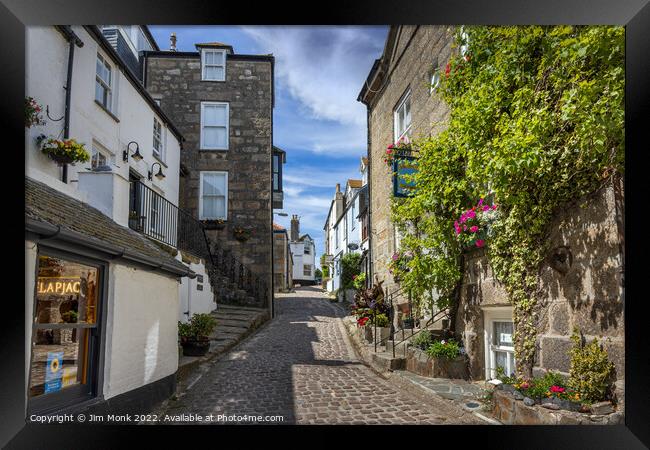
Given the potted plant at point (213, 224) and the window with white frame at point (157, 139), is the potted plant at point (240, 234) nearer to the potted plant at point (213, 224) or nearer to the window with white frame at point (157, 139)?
the potted plant at point (213, 224)

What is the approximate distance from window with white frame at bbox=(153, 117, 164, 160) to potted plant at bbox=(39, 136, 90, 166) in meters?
4.83

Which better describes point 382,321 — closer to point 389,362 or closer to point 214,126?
point 389,362

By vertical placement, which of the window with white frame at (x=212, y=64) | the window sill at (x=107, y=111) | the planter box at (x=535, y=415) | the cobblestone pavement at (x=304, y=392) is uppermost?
the window with white frame at (x=212, y=64)

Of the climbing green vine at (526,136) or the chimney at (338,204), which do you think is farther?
the chimney at (338,204)

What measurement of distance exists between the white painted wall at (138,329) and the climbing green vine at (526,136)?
3975mm

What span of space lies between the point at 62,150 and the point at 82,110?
1.79 meters

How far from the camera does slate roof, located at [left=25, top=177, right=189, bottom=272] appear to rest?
4.02m

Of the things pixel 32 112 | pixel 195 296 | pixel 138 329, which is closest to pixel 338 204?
pixel 195 296

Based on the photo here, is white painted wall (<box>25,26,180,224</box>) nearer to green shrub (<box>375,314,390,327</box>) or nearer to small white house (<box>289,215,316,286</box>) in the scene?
green shrub (<box>375,314,390,327</box>)

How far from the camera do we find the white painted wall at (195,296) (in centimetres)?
937

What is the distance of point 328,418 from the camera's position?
525cm

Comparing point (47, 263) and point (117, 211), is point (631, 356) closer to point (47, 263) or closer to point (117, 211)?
point (47, 263)

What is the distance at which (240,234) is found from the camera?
14.5 m
